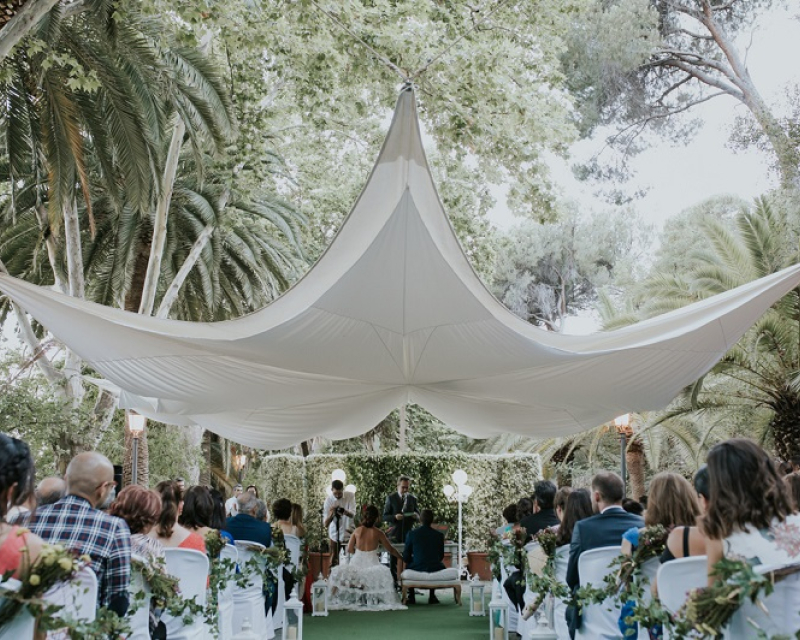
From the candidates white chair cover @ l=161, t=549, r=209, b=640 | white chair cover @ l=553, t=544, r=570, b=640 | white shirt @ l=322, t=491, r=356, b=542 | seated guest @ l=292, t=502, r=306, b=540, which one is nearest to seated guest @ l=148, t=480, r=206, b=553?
Result: white chair cover @ l=161, t=549, r=209, b=640

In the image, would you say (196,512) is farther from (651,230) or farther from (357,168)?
(651,230)

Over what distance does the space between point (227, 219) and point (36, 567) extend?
43.1 ft

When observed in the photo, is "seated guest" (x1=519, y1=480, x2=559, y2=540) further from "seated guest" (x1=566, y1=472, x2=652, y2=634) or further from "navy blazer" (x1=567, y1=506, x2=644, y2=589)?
"navy blazer" (x1=567, y1=506, x2=644, y2=589)

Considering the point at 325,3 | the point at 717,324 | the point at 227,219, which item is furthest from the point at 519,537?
the point at 227,219

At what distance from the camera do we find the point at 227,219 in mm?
15695

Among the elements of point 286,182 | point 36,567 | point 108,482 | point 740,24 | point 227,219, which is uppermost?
point 740,24

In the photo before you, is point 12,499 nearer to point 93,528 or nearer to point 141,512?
point 93,528

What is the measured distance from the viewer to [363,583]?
11070mm

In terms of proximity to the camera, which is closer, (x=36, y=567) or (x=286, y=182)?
(x=36, y=567)

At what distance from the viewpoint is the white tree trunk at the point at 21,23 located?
24.8 ft

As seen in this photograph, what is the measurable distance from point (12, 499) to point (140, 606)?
4.82 ft

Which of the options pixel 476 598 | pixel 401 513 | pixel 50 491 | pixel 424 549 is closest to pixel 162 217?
pixel 401 513

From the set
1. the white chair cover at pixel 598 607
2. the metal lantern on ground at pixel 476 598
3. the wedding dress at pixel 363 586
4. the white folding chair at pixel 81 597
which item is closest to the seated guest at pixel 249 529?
the white chair cover at pixel 598 607

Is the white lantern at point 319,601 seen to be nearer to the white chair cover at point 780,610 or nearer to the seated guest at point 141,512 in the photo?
the seated guest at point 141,512
